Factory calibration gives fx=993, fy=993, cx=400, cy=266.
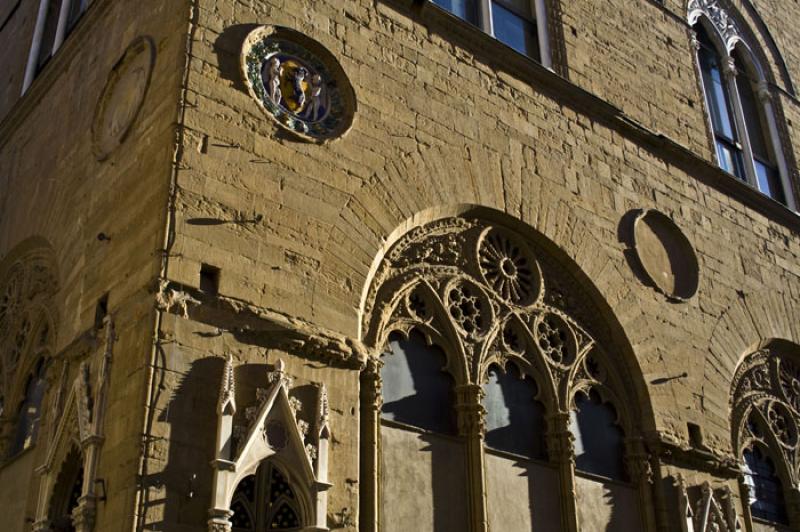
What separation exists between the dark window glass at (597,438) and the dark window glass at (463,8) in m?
5.08

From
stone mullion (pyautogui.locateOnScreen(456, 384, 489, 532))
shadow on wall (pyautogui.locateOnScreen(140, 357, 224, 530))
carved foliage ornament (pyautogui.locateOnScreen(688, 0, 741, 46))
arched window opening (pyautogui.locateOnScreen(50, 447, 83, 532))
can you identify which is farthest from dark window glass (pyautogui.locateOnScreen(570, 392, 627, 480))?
carved foliage ornament (pyautogui.locateOnScreen(688, 0, 741, 46))

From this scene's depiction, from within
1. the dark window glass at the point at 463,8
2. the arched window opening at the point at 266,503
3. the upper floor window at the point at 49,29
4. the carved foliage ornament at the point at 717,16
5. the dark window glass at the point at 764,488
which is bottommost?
the arched window opening at the point at 266,503

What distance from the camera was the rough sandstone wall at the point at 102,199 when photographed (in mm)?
7852

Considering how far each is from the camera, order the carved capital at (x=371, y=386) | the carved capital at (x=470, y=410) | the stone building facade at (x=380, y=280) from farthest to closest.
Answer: the carved capital at (x=470, y=410) → the carved capital at (x=371, y=386) → the stone building facade at (x=380, y=280)

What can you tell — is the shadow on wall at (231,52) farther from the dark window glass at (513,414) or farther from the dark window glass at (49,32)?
the dark window glass at (49,32)

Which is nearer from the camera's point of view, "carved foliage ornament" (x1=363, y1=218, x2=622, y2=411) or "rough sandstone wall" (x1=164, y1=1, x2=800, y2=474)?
"rough sandstone wall" (x1=164, y1=1, x2=800, y2=474)

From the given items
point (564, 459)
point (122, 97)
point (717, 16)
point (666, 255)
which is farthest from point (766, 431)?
point (122, 97)

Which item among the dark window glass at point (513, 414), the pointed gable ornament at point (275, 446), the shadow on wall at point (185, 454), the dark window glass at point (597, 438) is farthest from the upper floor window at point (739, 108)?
the shadow on wall at point (185, 454)

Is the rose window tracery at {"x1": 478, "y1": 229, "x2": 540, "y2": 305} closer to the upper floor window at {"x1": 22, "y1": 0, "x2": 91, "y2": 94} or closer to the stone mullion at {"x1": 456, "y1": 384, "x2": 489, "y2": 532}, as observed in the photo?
the stone mullion at {"x1": 456, "y1": 384, "x2": 489, "y2": 532}

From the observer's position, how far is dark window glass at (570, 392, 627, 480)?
434 inches

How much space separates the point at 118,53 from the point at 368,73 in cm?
272

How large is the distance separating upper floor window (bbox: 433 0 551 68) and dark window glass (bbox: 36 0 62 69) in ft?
18.8

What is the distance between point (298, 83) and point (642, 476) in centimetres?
576

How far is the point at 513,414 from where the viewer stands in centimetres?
1060
